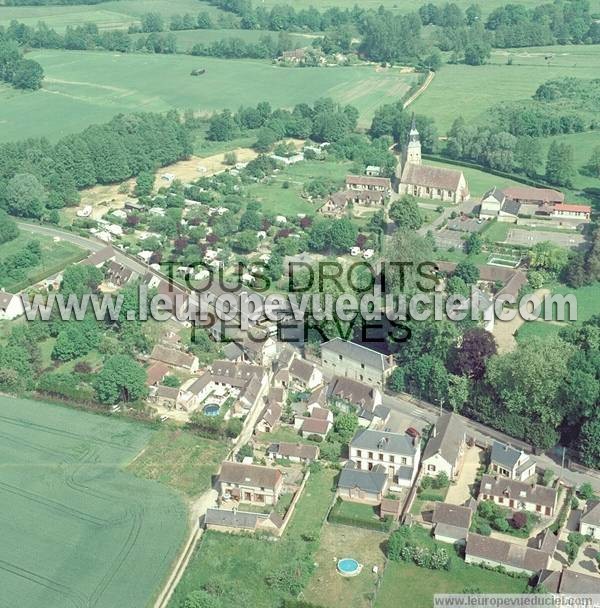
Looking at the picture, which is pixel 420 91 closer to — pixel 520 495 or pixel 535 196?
pixel 535 196

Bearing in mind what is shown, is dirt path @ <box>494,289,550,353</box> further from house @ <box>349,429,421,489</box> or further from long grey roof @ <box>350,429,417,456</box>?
house @ <box>349,429,421,489</box>

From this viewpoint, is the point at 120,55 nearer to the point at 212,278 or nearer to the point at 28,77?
the point at 28,77

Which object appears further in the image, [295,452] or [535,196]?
[535,196]

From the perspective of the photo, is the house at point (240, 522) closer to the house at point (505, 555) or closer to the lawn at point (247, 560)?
the lawn at point (247, 560)

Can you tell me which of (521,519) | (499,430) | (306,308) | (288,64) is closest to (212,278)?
(306,308)

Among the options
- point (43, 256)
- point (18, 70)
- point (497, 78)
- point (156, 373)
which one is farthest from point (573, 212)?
point (18, 70)

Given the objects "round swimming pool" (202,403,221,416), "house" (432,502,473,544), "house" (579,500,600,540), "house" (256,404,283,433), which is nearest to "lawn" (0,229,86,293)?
"round swimming pool" (202,403,221,416)
